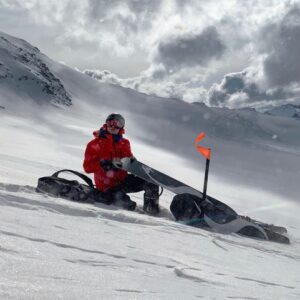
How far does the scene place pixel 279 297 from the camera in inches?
113

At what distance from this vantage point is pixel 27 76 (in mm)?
90750

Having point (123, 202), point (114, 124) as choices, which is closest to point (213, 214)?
point (123, 202)

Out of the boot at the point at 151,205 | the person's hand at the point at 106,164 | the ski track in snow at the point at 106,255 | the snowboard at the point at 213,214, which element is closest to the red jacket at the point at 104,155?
the person's hand at the point at 106,164

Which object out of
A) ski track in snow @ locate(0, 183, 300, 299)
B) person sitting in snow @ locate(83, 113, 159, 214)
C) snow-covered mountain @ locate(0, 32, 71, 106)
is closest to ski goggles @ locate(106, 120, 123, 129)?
person sitting in snow @ locate(83, 113, 159, 214)

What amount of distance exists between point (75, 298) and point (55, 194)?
161 inches

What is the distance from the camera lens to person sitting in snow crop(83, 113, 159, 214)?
251 inches

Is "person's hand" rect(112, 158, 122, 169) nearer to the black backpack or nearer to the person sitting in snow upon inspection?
the person sitting in snow

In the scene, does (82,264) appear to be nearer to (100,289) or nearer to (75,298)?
(100,289)

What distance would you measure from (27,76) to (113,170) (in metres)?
88.3

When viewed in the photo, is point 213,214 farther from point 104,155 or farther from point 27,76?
point 27,76

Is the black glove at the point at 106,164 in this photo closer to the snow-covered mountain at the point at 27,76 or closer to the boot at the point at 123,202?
the boot at the point at 123,202

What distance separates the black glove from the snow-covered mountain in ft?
237

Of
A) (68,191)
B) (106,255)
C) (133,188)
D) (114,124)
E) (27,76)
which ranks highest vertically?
(27,76)

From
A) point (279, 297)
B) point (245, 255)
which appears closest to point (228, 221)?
point (245, 255)
